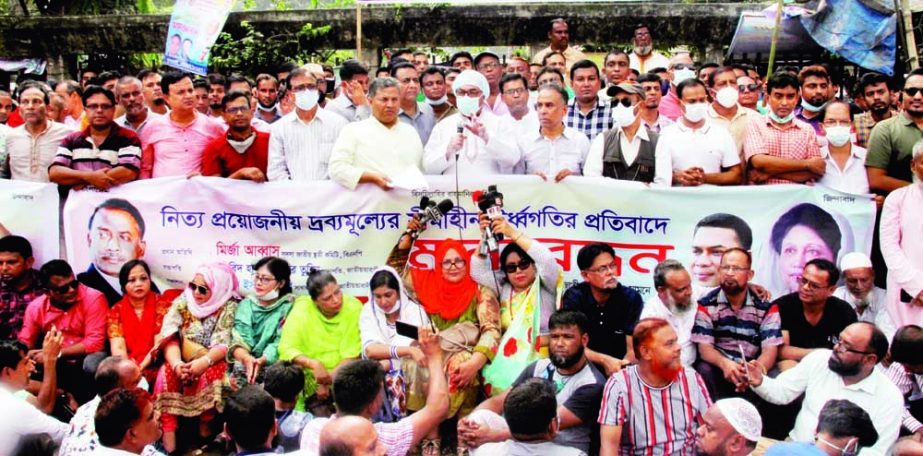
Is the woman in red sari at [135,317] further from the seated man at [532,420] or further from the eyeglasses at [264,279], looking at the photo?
the seated man at [532,420]

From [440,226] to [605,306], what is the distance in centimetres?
136

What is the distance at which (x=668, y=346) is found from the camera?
15.6ft

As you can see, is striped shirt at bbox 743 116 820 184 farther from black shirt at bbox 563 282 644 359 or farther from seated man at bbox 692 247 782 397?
black shirt at bbox 563 282 644 359

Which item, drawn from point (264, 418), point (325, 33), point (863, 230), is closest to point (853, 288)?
point (863, 230)

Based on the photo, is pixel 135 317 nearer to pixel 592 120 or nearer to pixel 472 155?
pixel 472 155

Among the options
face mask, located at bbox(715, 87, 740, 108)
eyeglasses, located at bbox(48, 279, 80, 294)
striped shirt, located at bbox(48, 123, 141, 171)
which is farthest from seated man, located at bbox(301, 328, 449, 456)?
face mask, located at bbox(715, 87, 740, 108)

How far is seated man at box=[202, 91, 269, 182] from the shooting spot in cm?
654

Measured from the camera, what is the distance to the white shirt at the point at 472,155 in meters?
6.31

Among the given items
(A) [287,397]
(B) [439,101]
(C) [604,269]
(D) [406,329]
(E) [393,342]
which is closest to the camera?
(A) [287,397]

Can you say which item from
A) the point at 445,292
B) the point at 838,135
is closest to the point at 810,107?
the point at 838,135

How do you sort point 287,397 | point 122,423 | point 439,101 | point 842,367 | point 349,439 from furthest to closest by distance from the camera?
point 439,101 → point 287,397 → point 842,367 → point 122,423 → point 349,439

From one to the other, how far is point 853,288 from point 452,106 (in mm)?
3464

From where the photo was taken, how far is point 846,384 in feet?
16.3

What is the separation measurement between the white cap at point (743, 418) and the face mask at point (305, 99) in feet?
12.5
